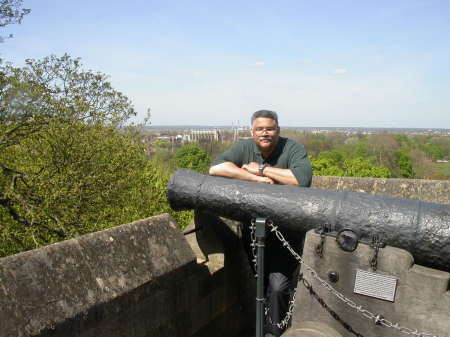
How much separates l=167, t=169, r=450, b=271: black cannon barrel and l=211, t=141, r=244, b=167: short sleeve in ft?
0.93

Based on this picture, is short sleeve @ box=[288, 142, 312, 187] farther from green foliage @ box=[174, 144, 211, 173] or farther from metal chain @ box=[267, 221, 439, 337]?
green foliage @ box=[174, 144, 211, 173]

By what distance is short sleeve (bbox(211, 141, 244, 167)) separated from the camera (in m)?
3.43

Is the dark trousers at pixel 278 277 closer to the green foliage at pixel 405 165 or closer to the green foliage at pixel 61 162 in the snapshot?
the green foliage at pixel 61 162

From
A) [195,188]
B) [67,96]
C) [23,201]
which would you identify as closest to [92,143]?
[67,96]

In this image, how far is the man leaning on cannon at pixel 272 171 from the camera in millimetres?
3041

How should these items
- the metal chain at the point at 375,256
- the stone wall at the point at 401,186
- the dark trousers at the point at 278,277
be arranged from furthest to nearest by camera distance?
the stone wall at the point at 401,186 → the dark trousers at the point at 278,277 → the metal chain at the point at 375,256

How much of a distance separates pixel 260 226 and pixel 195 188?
764 millimetres

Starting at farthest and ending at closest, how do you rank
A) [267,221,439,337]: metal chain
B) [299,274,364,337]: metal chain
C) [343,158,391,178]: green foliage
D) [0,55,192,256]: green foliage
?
[343,158,391,178]: green foliage → [0,55,192,256]: green foliage → [299,274,364,337]: metal chain → [267,221,439,337]: metal chain

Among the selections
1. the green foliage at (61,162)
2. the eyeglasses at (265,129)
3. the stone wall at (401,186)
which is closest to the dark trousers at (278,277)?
the eyeglasses at (265,129)

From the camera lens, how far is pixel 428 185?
583 centimetres

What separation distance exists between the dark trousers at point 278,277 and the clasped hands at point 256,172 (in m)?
0.41

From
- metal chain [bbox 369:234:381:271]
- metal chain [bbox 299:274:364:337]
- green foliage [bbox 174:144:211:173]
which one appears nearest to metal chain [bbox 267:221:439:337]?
metal chain [bbox 299:274:364:337]

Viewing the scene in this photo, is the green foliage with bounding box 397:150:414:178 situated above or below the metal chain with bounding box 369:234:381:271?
below

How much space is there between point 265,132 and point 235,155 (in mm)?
359
